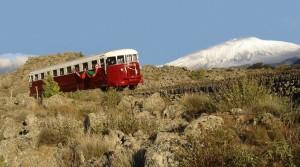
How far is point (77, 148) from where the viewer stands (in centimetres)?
1092

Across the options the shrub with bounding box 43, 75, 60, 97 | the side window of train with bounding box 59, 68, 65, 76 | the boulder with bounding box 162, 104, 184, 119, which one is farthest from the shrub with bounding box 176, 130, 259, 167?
the side window of train with bounding box 59, 68, 65, 76

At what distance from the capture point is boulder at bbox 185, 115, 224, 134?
8.80m

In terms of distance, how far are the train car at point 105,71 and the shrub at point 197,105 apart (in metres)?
16.2

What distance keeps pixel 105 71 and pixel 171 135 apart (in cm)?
2404

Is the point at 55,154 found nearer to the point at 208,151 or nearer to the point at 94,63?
the point at 208,151

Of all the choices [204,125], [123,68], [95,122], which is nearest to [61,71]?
[123,68]

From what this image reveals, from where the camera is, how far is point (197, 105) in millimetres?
15297

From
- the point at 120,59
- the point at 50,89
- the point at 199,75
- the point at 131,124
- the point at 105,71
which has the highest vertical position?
the point at 120,59

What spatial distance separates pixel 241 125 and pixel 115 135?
118 inches

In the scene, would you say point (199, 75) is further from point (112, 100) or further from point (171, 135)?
point (171, 135)

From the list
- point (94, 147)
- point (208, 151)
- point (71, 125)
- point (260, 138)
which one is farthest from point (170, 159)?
point (71, 125)

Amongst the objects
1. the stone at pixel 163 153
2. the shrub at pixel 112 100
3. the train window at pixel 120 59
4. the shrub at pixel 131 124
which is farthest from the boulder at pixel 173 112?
the train window at pixel 120 59

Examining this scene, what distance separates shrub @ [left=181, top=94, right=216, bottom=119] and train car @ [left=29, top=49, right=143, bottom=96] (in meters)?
16.2

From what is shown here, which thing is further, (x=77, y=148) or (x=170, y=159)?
(x=77, y=148)
